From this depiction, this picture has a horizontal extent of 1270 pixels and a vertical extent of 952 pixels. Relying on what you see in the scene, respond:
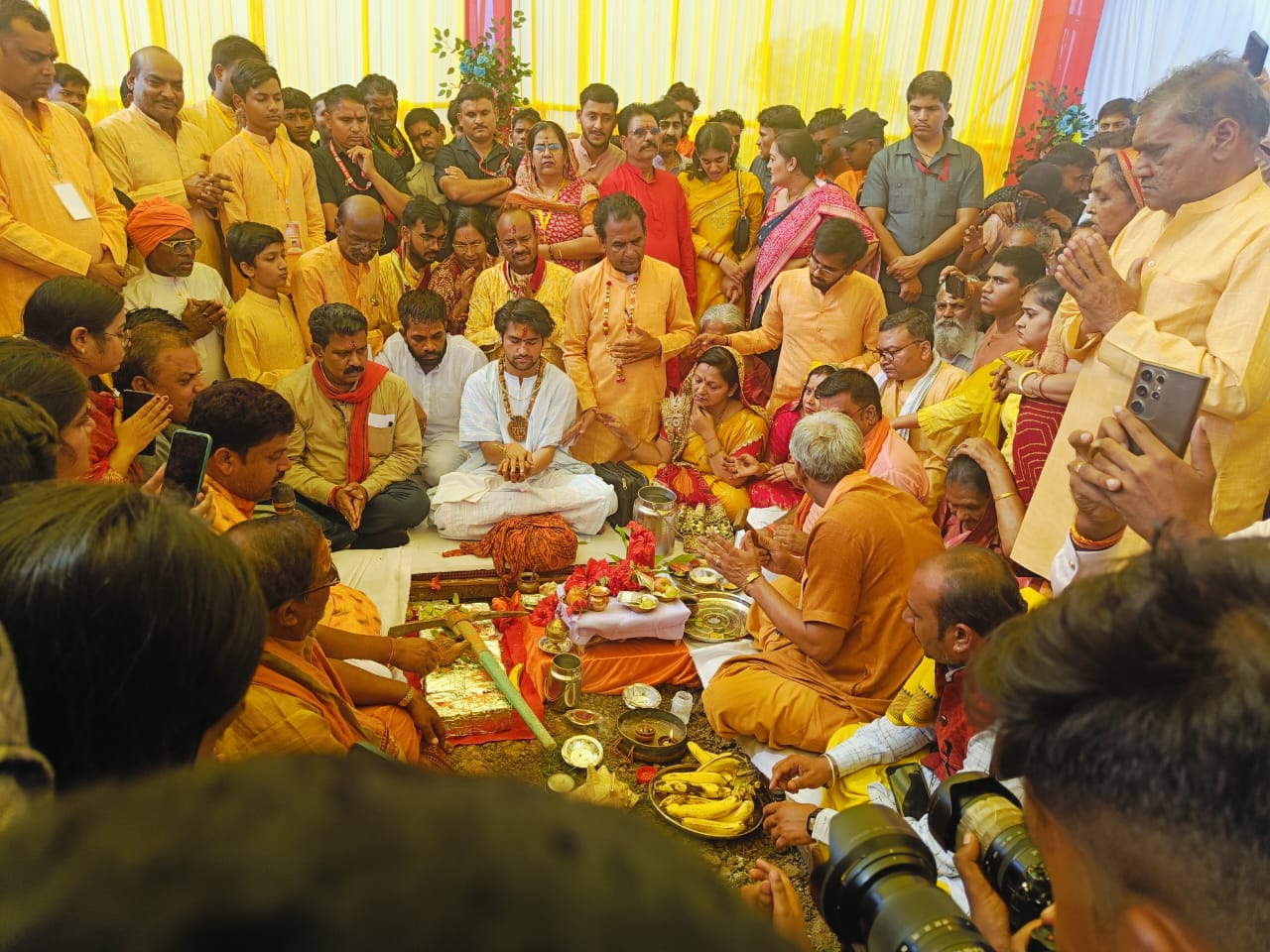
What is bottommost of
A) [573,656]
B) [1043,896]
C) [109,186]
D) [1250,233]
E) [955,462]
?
[573,656]

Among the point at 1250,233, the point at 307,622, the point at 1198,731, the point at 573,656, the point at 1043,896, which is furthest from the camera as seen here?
the point at 573,656

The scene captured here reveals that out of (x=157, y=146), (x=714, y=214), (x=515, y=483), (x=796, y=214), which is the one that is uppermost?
(x=157, y=146)

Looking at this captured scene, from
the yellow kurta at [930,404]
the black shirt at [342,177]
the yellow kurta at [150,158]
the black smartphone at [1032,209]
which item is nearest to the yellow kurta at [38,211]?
the yellow kurta at [150,158]

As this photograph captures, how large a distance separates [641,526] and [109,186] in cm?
301

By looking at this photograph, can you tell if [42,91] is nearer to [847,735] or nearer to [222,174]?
[222,174]

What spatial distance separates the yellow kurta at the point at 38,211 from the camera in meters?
3.35

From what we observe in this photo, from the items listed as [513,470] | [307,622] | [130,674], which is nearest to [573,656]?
[307,622]

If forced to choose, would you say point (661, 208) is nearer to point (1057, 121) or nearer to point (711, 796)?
point (711, 796)

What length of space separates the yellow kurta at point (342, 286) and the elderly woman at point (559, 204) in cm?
105

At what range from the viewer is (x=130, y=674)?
0.77 meters

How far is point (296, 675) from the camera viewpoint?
186 cm

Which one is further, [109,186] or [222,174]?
[222,174]

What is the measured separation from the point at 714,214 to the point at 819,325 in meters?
1.53

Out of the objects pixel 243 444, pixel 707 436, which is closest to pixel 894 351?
pixel 707 436
